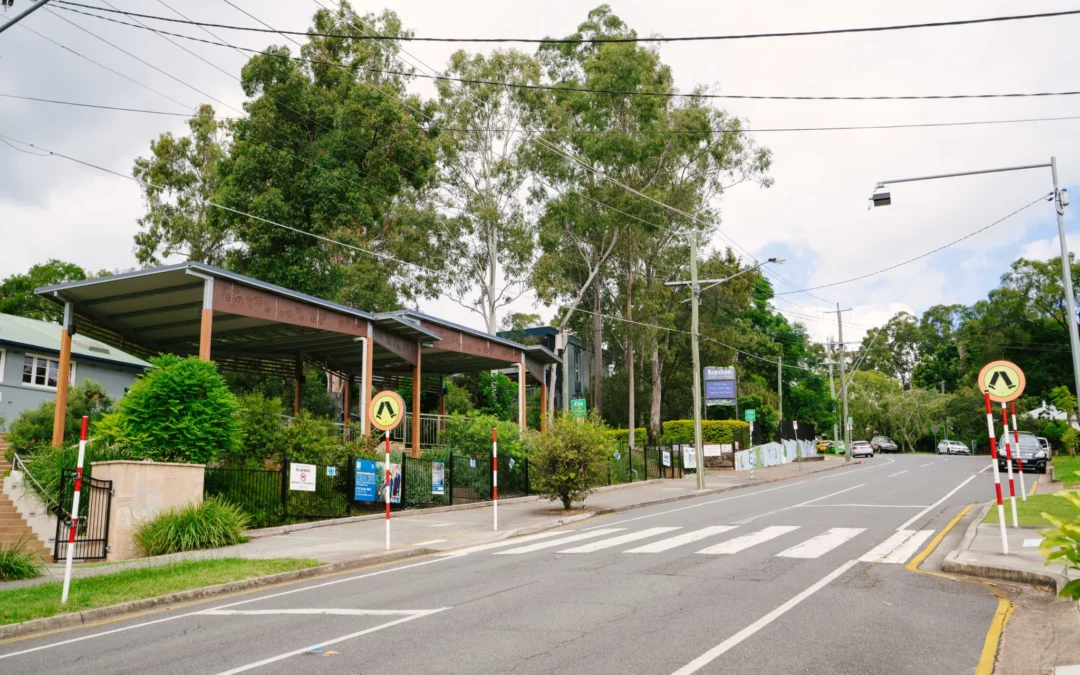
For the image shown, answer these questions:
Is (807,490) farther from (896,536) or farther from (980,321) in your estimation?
(980,321)

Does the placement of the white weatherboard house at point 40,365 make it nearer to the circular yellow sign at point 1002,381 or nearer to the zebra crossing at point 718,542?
the zebra crossing at point 718,542

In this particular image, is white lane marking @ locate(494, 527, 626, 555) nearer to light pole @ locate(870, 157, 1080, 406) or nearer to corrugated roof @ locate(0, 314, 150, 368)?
light pole @ locate(870, 157, 1080, 406)

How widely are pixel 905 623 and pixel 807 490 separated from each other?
21.1 m

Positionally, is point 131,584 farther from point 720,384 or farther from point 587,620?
point 720,384

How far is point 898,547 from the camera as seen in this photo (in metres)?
13.3

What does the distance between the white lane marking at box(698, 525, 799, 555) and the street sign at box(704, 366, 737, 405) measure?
32686mm

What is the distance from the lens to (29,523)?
17109mm

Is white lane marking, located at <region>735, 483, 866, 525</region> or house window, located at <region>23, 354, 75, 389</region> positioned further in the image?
house window, located at <region>23, 354, 75, 389</region>

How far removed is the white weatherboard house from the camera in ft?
98.9

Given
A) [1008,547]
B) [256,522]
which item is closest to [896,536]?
[1008,547]

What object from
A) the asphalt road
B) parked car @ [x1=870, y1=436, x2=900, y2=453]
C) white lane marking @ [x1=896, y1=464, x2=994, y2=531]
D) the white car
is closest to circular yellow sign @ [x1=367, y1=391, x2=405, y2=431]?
the asphalt road

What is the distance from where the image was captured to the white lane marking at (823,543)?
12492mm

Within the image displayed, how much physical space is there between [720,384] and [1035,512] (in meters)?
32.1

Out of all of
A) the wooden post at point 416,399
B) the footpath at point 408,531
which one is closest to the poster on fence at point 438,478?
the footpath at point 408,531
